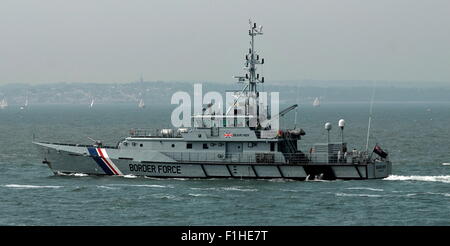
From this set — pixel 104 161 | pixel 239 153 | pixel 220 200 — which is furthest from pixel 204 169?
pixel 220 200

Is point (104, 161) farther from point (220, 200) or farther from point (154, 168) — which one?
point (220, 200)

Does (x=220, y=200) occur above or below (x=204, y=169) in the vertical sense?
below

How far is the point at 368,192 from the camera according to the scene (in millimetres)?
45469

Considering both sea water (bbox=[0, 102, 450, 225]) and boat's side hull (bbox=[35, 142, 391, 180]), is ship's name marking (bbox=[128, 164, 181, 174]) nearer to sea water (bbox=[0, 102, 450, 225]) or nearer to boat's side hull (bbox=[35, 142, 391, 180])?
boat's side hull (bbox=[35, 142, 391, 180])

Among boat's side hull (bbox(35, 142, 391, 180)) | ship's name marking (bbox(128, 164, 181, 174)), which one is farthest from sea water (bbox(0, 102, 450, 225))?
ship's name marking (bbox(128, 164, 181, 174))

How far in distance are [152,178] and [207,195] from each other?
26.0 feet

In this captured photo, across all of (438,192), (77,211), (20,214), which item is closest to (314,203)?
(438,192)

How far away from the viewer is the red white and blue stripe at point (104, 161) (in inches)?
2068

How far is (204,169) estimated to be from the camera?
50.9 m

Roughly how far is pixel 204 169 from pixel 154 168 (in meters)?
3.41

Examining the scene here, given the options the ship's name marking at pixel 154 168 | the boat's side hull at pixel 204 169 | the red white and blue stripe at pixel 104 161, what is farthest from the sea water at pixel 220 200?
the red white and blue stripe at pixel 104 161

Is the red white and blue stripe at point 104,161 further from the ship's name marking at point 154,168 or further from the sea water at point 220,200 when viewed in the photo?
the ship's name marking at point 154,168
